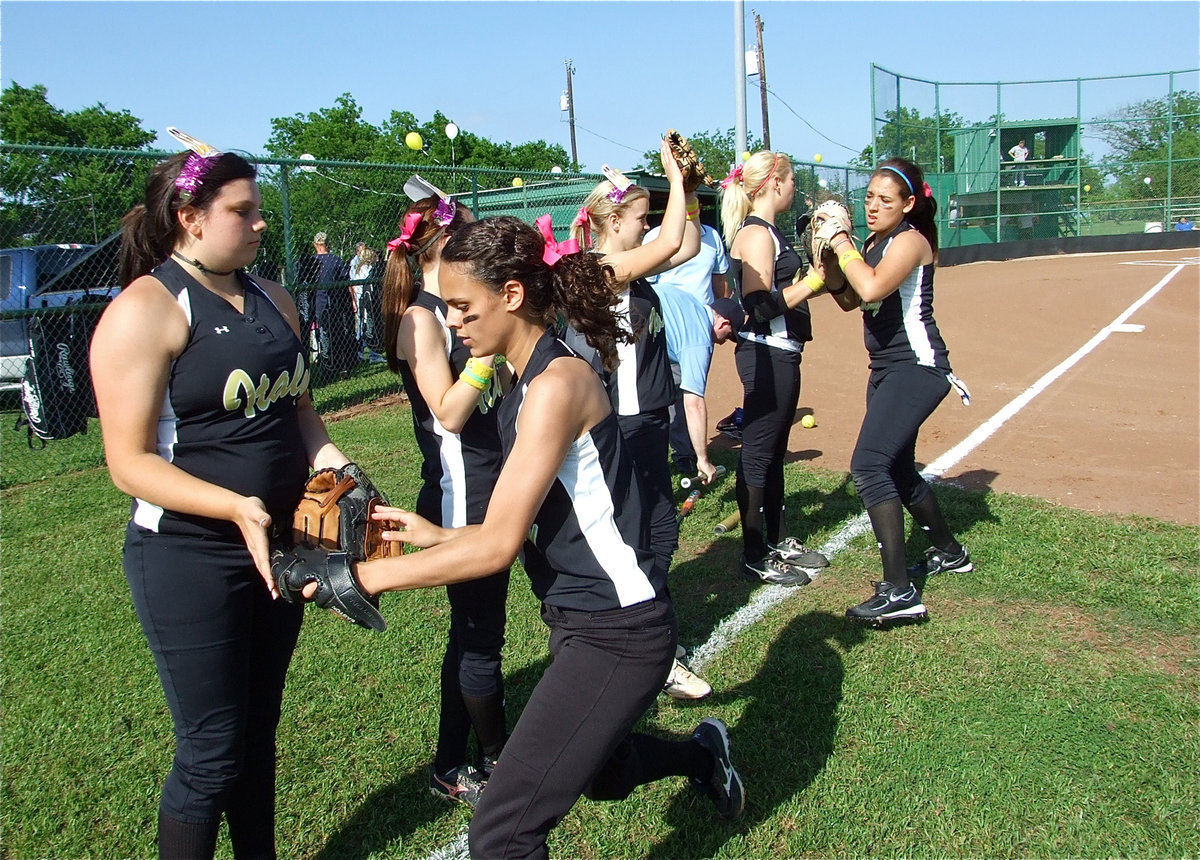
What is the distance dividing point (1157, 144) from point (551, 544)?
110 ft

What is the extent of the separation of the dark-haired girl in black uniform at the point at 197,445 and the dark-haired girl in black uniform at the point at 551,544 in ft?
1.37

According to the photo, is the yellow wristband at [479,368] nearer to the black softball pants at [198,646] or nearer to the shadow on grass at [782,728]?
the black softball pants at [198,646]

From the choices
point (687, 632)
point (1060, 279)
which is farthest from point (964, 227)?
point (687, 632)

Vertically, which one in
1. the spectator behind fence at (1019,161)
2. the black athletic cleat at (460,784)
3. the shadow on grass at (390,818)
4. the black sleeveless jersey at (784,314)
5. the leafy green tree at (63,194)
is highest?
the spectator behind fence at (1019,161)

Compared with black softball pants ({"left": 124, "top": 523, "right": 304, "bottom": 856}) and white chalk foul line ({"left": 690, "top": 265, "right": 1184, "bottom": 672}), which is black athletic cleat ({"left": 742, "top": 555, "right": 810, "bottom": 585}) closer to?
white chalk foul line ({"left": 690, "top": 265, "right": 1184, "bottom": 672})

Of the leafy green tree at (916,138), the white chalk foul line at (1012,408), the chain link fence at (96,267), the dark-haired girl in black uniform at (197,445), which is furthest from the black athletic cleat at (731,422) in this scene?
the leafy green tree at (916,138)

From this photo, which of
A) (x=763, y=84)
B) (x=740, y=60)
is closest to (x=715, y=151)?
(x=763, y=84)

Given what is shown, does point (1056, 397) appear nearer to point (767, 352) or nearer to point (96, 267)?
point (767, 352)

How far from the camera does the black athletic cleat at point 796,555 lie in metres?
5.16

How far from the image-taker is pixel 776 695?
381cm

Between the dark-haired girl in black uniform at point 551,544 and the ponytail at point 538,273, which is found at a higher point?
the ponytail at point 538,273

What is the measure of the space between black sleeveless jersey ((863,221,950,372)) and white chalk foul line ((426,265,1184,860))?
136 centimetres

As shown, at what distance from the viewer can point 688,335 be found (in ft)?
22.7

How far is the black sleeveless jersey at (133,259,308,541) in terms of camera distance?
2.30m
